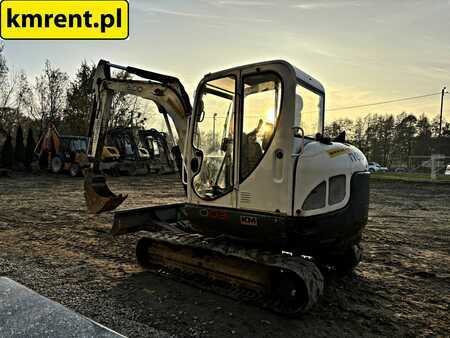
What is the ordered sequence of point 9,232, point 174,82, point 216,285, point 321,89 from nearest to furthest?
point 216,285
point 321,89
point 174,82
point 9,232

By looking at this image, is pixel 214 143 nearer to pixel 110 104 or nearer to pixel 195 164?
pixel 195 164

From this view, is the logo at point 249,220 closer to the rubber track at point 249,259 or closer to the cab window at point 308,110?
the rubber track at point 249,259

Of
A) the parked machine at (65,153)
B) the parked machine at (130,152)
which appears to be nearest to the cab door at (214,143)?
the parked machine at (130,152)

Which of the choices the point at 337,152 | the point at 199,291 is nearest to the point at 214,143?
the point at 337,152

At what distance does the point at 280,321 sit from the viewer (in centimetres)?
345

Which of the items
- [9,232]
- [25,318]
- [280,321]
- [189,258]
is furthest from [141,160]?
[25,318]

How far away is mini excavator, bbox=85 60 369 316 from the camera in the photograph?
359 centimetres

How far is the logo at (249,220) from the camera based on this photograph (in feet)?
12.3

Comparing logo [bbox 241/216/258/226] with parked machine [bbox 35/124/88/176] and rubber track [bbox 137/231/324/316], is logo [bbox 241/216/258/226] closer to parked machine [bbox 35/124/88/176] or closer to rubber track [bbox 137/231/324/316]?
rubber track [bbox 137/231/324/316]

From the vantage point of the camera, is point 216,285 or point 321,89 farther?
point 321,89

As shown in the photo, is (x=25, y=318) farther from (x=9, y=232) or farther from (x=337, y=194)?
(x=9, y=232)

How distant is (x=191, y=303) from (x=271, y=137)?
1.96 metres

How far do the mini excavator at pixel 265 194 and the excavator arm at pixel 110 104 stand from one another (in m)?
0.72

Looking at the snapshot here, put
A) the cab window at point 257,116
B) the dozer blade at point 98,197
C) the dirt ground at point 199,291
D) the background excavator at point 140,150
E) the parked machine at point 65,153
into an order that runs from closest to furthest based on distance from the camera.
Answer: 1. the dirt ground at point 199,291
2. the cab window at point 257,116
3. the dozer blade at point 98,197
4. the parked machine at point 65,153
5. the background excavator at point 140,150
